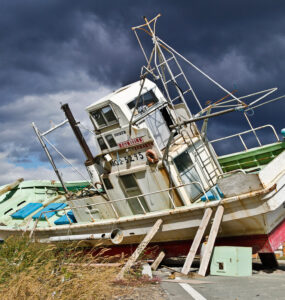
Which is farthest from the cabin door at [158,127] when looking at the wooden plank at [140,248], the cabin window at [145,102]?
the wooden plank at [140,248]

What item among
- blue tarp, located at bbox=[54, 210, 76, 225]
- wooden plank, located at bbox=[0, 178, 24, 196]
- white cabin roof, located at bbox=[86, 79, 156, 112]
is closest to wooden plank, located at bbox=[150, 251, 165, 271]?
blue tarp, located at bbox=[54, 210, 76, 225]

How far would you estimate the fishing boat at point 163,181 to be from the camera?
26.2ft

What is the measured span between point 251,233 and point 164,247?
9.16ft

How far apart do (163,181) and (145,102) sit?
2858 mm

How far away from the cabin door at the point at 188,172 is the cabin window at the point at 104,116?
240 cm

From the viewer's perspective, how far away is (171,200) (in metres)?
8.69

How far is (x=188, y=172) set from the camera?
10000 mm

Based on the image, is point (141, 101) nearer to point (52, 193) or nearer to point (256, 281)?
point (256, 281)

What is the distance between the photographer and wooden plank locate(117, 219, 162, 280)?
303 inches

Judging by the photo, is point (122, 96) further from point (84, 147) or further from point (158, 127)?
point (84, 147)

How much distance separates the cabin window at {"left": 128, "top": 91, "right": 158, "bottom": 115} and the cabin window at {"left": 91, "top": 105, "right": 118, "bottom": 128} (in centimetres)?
65

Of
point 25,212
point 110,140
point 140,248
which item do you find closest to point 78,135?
point 110,140

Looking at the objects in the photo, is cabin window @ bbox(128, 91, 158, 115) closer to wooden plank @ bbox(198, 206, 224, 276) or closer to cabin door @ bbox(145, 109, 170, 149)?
cabin door @ bbox(145, 109, 170, 149)

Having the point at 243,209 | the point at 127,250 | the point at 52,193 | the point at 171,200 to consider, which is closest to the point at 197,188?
the point at 171,200
